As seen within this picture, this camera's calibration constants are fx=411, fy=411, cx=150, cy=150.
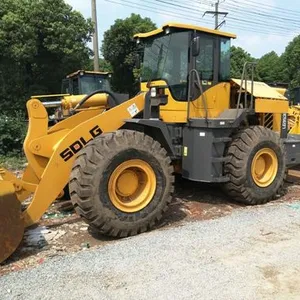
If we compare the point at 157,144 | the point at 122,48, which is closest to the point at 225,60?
the point at 157,144

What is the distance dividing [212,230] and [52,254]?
2024 millimetres

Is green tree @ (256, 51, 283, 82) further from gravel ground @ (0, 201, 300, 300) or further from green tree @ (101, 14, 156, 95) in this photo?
gravel ground @ (0, 201, 300, 300)

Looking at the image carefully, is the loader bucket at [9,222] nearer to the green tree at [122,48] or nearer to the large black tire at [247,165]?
the large black tire at [247,165]

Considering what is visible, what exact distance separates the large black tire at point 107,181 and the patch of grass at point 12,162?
5899 mm

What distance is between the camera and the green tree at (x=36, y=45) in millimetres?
19469

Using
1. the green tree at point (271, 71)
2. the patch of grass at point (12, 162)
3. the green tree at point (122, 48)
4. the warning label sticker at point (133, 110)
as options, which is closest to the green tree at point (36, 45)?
the green tree at point (122, 48)

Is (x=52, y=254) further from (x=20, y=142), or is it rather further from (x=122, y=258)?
(x=20, y=142)

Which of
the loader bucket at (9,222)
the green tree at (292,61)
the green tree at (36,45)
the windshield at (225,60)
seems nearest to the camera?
the loader bucket at (9,222)

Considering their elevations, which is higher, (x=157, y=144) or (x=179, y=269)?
(x=157, y=144)

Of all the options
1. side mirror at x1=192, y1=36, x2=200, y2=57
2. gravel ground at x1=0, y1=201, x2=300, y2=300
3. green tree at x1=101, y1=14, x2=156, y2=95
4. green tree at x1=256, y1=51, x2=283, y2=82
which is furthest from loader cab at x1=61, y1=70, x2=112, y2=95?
green tree at x1=256, y1=51, x2=283, y2=82

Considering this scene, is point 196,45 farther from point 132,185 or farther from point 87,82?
point 87,82

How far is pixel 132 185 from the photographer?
535 cm

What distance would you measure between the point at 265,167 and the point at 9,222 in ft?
14.3

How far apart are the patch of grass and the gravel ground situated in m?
6.20
